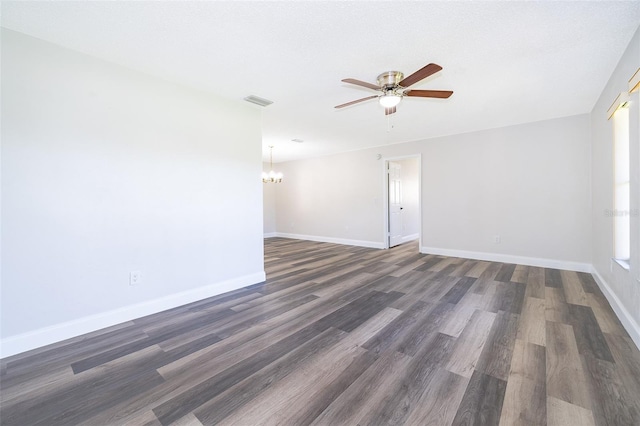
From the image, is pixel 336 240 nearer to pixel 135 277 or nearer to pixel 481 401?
pixel 135 277

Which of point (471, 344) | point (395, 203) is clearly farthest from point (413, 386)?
point (395, 203)

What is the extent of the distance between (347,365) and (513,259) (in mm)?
4217

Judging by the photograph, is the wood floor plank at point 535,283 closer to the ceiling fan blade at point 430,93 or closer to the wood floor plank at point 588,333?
the wood floor plank at point 588,333

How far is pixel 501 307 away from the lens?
8.97 ft

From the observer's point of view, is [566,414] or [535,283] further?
[535,283]

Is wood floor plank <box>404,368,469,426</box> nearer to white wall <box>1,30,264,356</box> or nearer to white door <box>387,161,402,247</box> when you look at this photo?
white wall <box>1,30,264,356</box>

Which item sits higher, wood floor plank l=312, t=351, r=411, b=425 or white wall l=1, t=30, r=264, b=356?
white wall l=1, t=30, r=264, b=356

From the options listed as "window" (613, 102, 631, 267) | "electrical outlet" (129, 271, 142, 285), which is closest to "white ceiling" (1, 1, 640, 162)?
"window" (613, 102, 631, 267)

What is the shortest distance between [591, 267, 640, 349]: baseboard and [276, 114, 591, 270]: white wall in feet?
3.72

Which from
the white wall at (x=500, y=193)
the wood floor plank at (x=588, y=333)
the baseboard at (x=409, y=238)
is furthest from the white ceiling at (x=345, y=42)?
the baseboard at (x=409, y=238)

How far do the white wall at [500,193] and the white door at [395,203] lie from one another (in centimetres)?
29

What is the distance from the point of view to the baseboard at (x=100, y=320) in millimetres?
2027

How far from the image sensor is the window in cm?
257

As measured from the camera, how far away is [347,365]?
181cm
